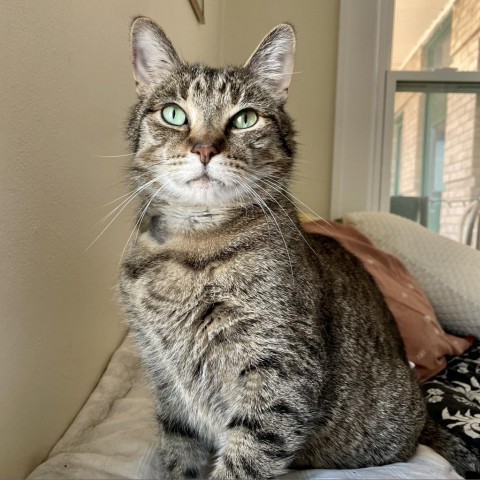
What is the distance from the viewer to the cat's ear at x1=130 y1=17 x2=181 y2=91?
0.95 meters

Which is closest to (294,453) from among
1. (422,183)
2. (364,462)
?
(364,462)

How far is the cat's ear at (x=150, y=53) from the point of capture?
37.5 inches

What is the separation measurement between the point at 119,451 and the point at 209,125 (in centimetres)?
63

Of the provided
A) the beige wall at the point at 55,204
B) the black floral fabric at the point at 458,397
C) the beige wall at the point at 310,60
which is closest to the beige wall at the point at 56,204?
the beige wall at the point at 55,204

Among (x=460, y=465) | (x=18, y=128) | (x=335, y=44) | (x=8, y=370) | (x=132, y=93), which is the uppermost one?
(x=335, y=44)

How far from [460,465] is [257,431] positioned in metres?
0.57

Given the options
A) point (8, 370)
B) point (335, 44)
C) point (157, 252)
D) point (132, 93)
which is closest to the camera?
point (8, 370)

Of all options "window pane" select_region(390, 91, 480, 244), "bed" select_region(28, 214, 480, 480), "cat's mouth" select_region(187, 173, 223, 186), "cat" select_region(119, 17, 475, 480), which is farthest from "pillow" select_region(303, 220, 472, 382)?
"window pane" select_region(390, 91, 480, 244)

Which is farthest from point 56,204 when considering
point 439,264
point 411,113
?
point 411,113

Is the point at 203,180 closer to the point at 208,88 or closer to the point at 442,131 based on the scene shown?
the point at 208,88

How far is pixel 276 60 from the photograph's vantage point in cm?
101

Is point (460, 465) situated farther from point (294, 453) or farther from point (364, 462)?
point (294, 453)

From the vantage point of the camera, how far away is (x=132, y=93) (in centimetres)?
136

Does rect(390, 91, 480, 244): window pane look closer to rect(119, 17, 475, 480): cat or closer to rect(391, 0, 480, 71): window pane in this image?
rect(391, 0, 480, 71): window pane
